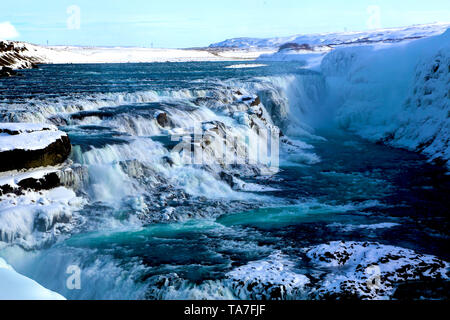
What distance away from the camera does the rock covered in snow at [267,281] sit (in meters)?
7.32

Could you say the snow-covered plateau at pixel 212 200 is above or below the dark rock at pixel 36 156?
below

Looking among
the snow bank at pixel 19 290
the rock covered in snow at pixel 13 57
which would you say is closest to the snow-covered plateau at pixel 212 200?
the snow bank at pixel 19 290

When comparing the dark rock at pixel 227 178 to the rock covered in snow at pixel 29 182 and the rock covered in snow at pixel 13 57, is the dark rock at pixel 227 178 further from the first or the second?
the rock covered in snow at pixel 13 57

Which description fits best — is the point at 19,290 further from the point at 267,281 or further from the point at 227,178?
the point at 227,178

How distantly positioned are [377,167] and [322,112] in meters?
14.8

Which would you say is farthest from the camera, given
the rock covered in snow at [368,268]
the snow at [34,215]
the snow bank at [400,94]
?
the snow bank at [400,94]

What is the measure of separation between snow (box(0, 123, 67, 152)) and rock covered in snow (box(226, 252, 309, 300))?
6.44 m

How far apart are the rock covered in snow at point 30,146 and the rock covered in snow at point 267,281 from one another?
6.27 m

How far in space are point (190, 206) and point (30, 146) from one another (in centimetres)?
430

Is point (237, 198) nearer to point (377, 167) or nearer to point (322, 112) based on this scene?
point (377, 167)

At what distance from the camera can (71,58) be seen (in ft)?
301

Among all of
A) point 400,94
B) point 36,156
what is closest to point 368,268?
point 36,156

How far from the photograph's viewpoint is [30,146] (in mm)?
11336
